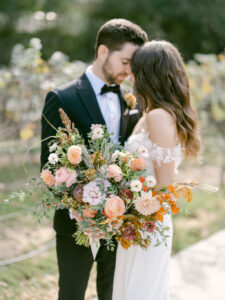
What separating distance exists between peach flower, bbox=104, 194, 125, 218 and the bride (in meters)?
0.48

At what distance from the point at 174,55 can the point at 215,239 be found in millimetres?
2755

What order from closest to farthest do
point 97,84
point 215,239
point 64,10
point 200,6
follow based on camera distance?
point 97,84 → point 215,239 → point 64,10 → point 200,6

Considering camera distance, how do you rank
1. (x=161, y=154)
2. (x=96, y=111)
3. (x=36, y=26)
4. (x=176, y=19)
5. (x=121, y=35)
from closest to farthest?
1. (x=161, y=154)
2. (x=96, y=111)
3. (x=121, y=35)
4. (x=36, y=26)
5. (x=176, y=19)

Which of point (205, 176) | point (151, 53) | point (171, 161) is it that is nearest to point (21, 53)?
point (151, 53)

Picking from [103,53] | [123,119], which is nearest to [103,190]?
[123,119]

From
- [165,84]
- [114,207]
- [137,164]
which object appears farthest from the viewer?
[165,84]

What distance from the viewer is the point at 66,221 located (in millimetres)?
2141

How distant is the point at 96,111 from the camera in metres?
2.28

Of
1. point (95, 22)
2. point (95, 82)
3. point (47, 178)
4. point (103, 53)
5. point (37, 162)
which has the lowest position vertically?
point (37, 162)

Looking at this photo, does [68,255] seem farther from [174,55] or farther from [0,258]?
[0,258]

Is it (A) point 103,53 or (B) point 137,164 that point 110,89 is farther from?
(B) point 137,164

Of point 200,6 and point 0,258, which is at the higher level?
point 200,6

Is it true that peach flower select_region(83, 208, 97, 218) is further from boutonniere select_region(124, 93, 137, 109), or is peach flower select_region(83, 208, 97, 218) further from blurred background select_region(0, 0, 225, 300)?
boutonniere select_region(124, 93, 137, 109)

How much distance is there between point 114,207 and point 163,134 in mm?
608
